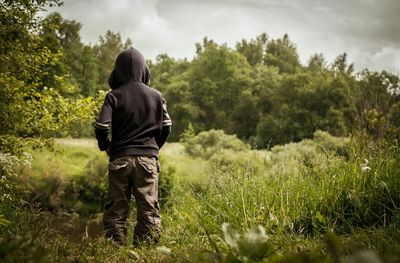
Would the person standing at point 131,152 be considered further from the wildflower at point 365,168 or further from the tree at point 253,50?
the tree at point 253,50

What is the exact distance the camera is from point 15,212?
4023mm

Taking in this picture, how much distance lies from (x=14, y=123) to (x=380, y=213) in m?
4.78

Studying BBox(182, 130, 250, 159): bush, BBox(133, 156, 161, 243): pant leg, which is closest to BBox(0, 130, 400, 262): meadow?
BBox(133, 156, 161, 243): pant leg

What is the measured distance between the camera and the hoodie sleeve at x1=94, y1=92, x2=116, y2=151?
4.00m

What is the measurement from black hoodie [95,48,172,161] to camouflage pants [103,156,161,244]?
119 millimetres

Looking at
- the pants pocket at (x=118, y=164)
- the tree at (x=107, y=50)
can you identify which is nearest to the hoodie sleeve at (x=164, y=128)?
the pants pocket at (x=118, y=164)

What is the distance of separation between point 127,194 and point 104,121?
0.82m

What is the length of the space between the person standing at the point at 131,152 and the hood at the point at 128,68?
0.26 feet

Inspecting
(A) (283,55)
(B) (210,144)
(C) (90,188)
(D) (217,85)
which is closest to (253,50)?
(A) (283,55)

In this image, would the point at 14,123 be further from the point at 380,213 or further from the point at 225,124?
the point at 225,124

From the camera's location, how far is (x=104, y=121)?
13.1 feet

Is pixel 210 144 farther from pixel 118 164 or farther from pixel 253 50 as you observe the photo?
pixel 253 50

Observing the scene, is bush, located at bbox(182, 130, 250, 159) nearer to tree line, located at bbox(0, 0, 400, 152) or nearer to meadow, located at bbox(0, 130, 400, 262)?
tree line, located at bbox(0, 0, 400, 152)

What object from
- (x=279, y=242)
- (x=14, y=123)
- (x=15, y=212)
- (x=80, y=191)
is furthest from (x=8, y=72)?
(x=80, y=191)
